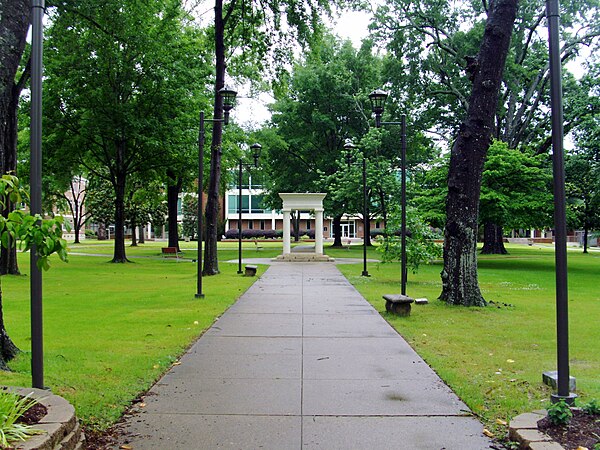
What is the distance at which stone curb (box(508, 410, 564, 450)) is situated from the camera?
3848 millimetres

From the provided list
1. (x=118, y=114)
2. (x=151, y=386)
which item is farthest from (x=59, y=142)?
(x=151, y=386)

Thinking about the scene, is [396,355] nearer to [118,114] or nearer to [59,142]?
[118,114]

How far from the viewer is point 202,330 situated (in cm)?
933

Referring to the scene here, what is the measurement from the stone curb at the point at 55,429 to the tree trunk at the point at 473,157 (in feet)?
32.1

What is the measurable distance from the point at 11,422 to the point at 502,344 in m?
6.87

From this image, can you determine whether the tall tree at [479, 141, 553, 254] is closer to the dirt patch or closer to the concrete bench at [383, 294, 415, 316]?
the concrete bench at [383, 294, 415, 316]

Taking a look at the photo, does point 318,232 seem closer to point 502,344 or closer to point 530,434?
point 502,344

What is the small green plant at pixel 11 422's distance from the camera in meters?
3.40

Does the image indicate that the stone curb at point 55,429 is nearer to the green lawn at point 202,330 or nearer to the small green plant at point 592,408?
the green lawn at point 202,330

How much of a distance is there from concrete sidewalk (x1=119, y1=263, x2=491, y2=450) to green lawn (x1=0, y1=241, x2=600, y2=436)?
0.32 meters

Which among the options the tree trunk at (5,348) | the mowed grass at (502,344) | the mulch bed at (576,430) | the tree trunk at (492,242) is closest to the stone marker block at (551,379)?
the mowed grass at (502,344)

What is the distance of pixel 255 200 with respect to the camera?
3568 inches

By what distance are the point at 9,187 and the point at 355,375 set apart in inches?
164

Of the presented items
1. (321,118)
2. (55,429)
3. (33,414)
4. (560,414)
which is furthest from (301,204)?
(55,429)
